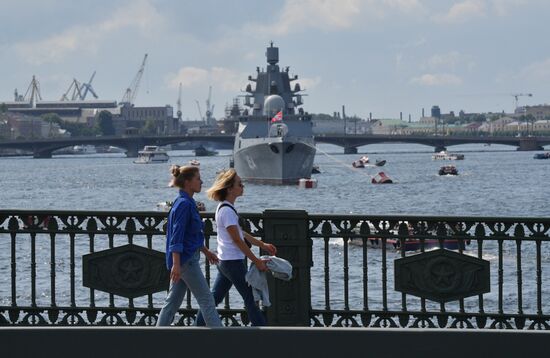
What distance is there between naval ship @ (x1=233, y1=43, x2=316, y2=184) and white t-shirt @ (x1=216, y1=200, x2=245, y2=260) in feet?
317

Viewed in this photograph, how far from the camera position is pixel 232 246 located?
1172cm

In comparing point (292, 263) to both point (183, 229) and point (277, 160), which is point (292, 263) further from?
point (277, 160)

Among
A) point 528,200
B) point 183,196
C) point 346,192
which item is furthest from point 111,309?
point 346,192

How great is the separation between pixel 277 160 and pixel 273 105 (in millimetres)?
18252

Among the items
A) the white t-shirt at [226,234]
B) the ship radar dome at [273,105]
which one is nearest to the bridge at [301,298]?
the white t-shirt at [226,234]

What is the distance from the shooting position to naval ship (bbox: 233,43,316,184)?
119 m

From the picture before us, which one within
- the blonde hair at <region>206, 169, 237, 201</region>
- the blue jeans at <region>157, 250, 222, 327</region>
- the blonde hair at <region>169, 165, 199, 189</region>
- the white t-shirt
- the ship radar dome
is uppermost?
the ship radar dome

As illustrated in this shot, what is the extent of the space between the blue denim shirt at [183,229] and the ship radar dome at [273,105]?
124 metres

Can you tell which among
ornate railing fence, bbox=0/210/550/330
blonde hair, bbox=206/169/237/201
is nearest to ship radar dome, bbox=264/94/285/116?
ornate railing fence, bbox=0/210/550/330

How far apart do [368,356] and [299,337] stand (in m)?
0.43

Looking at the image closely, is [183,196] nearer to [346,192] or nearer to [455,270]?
[455,270]

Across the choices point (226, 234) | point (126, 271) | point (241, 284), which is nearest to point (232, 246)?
point (226, 234)

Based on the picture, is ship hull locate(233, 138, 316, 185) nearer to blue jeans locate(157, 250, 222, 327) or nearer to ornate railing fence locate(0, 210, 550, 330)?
ornate railing fence locate(0, 210, 550, 330)

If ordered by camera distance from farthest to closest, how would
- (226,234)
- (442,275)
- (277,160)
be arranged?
(277,160) < (442,275) < (226,234)
